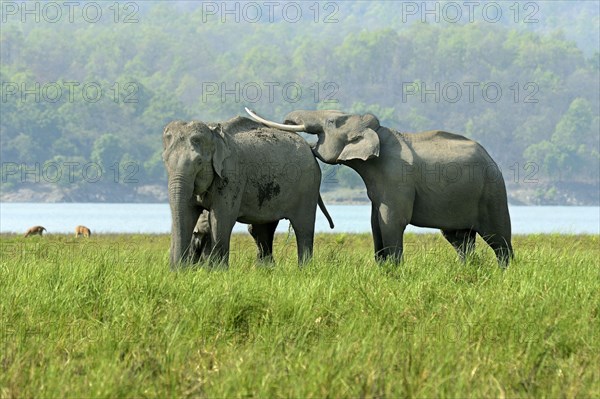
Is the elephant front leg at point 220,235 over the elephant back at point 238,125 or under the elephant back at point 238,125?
under

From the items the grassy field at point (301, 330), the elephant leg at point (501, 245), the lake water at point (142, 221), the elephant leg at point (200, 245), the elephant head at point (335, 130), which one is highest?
the elephant head at point (335, 130)

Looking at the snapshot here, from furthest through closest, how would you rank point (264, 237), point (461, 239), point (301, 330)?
point (461, 239)
point (264, 237)
point (301, 330)

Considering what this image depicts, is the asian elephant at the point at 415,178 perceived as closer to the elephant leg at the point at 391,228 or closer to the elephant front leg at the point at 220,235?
the elephant leg at the point at 391,228

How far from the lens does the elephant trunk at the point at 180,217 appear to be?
10742 millimetres

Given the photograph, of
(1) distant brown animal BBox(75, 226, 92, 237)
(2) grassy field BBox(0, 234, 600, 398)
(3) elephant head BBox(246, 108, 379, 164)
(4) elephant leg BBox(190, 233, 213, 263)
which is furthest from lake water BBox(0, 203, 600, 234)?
(2) grassy field BBox(0, 234, 600, 398)

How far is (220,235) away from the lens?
11055mm

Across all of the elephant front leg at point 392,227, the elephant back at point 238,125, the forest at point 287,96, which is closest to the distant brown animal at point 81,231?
the elephant back at point 238,125

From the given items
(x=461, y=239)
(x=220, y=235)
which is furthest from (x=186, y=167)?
(x=461, y=239)

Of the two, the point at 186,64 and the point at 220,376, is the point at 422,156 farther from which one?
the point at 186,64

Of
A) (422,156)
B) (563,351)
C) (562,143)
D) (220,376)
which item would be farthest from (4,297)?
(562,143)

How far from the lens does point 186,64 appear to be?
14850 centimetres

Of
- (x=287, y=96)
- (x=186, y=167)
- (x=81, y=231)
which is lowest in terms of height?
(x=287, y=96)

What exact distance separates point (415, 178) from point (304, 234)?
129 centimetres

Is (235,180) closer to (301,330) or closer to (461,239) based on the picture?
(461,239)
